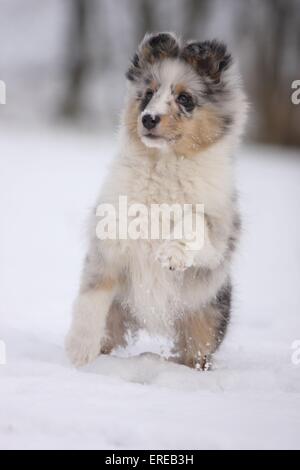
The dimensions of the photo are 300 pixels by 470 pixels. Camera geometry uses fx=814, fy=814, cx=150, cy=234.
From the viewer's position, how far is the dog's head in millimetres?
4434

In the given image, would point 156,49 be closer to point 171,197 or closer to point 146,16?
point 171,197

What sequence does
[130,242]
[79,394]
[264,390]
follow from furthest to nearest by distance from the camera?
[130,242] → [264,390] → [79,394]

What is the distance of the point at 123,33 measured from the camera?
18172mm

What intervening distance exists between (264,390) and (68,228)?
17.8 ft

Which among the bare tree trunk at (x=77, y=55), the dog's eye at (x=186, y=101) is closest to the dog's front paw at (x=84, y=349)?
the dog's eye at (x=186, y=101)

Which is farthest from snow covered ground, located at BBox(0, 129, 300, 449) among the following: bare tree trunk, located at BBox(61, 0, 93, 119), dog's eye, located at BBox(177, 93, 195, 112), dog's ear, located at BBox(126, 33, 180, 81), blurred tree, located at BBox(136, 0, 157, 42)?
blurred tree, located at BBox(136, 0, 157, 42)

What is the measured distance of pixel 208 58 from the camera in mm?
4703

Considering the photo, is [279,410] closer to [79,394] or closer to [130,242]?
[79,394]

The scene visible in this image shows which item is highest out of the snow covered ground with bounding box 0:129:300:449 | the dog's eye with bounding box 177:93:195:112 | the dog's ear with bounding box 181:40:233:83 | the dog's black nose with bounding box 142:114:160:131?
the dog's ear with bounding box 181:40:233:83

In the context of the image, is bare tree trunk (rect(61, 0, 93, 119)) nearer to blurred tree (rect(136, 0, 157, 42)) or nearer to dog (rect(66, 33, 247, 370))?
blurred tree (rect(136, 0, 157, 42))

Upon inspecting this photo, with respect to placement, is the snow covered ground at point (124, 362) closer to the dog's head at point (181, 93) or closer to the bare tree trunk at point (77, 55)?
the dog's head at point (181, 93)

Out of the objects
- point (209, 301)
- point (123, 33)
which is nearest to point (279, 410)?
point (209, 301)

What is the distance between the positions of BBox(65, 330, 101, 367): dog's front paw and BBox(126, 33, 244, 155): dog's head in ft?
3.59

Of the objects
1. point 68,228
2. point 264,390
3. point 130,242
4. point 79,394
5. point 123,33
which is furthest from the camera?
point 123,33
